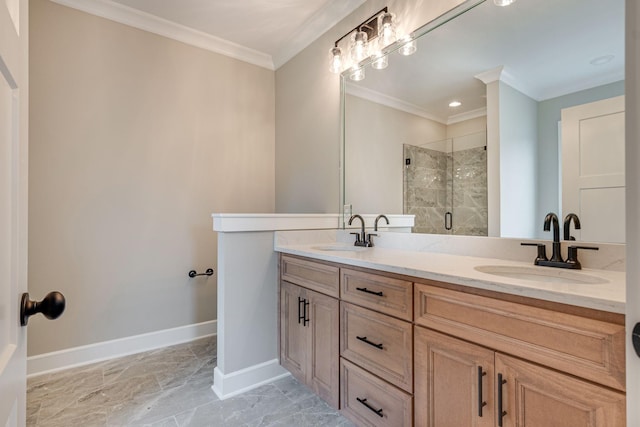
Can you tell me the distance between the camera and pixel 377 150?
7.28 feet

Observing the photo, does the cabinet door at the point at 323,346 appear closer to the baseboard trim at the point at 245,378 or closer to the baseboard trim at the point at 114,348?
the baseboard trim at the point at 245,378

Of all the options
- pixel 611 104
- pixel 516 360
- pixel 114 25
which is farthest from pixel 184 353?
Answer: pixel 611 104

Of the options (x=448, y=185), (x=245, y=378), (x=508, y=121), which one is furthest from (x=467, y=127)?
(x=245, y=378)

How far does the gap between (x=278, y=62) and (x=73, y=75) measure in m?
1.66

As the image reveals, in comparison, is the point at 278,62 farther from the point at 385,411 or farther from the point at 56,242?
the point at 385,411

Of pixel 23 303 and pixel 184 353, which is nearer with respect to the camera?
pixel 23 303

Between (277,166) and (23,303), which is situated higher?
(277,166)

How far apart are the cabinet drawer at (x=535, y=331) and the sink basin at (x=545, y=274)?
30 cm

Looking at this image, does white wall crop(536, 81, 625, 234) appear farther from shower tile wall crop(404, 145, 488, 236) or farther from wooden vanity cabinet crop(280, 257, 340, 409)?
wooden vanity cabinet crop(280, 257, 340, 409)

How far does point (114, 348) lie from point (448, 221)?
2.54 metres

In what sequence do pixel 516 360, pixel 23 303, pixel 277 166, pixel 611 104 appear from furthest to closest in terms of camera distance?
pixel 277 166 → pixel 611 104 → pixel 516 360 → pixel 23 303

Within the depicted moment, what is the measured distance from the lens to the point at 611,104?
1.18 m

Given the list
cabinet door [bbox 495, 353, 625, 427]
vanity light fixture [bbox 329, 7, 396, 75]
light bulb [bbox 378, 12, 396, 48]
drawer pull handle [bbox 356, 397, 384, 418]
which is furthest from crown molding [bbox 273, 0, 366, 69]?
drawer pull handle [bbox 356, 397, 384, 418]

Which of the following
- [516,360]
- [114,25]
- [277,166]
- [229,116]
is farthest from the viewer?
[277,166]
